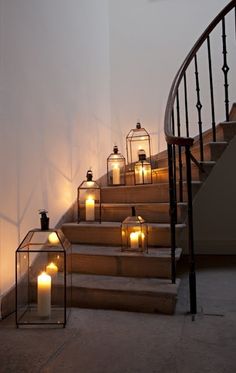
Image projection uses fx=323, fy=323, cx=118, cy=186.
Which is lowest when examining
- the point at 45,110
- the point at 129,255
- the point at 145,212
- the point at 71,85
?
the point at 129,255

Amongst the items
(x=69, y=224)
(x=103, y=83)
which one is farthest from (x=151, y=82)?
(x=69, y=224)

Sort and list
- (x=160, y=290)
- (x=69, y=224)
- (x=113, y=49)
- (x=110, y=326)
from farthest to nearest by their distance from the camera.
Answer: (x=113, y=49) < (x=69, y=224) < (x=160, y=290) < (x=110, y=326)

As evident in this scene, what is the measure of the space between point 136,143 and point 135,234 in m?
1.80

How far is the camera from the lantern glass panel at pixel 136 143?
3.84 m

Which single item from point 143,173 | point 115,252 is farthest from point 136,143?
point 115,252

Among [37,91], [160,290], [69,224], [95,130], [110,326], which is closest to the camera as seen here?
[110,326]

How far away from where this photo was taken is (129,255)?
216 cm

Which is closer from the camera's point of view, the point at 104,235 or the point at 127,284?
the point at 127,284

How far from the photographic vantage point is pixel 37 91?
7.79 ft

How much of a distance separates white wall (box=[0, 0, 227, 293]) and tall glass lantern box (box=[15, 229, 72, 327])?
0.37ft

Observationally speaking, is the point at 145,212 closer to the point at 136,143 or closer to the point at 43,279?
the point at 43,279

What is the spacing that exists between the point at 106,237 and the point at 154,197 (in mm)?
579

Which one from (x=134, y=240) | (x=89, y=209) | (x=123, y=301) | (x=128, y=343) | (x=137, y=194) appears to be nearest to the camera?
(x=128, y=343)

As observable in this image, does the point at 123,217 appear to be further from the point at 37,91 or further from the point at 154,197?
the point at 37,91
